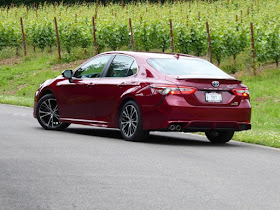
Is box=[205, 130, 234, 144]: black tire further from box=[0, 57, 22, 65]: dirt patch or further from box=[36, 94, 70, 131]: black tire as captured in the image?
box=[0, 57, 22, 65]: dirt patch

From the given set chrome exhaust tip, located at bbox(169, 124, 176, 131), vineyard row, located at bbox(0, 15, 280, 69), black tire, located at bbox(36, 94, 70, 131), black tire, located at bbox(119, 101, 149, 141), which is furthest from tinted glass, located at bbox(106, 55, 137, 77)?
vineyard row, located at bbox(0, 15, 280, 69)

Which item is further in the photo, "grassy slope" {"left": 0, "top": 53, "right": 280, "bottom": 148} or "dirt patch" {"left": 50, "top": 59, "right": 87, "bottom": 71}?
"dirt patch" {"left": 50, "top": 59, "right": 87, "bottom": 71}

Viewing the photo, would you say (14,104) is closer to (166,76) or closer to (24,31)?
(166,76)

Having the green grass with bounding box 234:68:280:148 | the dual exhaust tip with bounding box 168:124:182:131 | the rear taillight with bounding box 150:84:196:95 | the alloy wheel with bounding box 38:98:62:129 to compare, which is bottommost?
the green grass with bounding box 234:68:280:148

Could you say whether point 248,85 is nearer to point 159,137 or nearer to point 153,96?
point 159,137

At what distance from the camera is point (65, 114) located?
46.7 ft

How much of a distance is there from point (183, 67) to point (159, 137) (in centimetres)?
186

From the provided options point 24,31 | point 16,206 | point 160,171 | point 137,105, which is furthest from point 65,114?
point 24,31

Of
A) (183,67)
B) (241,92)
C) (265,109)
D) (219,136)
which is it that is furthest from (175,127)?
(265,109)

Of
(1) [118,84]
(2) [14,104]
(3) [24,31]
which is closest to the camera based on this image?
(1) [118,84]

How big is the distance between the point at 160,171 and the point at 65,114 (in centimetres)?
525

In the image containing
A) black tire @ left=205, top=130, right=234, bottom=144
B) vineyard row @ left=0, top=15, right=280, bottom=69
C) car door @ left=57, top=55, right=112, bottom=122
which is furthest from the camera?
vineyard row @ left=0, top=15, right=280, bottom=69

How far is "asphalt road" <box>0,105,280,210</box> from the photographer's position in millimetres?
7340

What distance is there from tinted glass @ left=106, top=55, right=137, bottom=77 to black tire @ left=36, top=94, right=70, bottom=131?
166cm
